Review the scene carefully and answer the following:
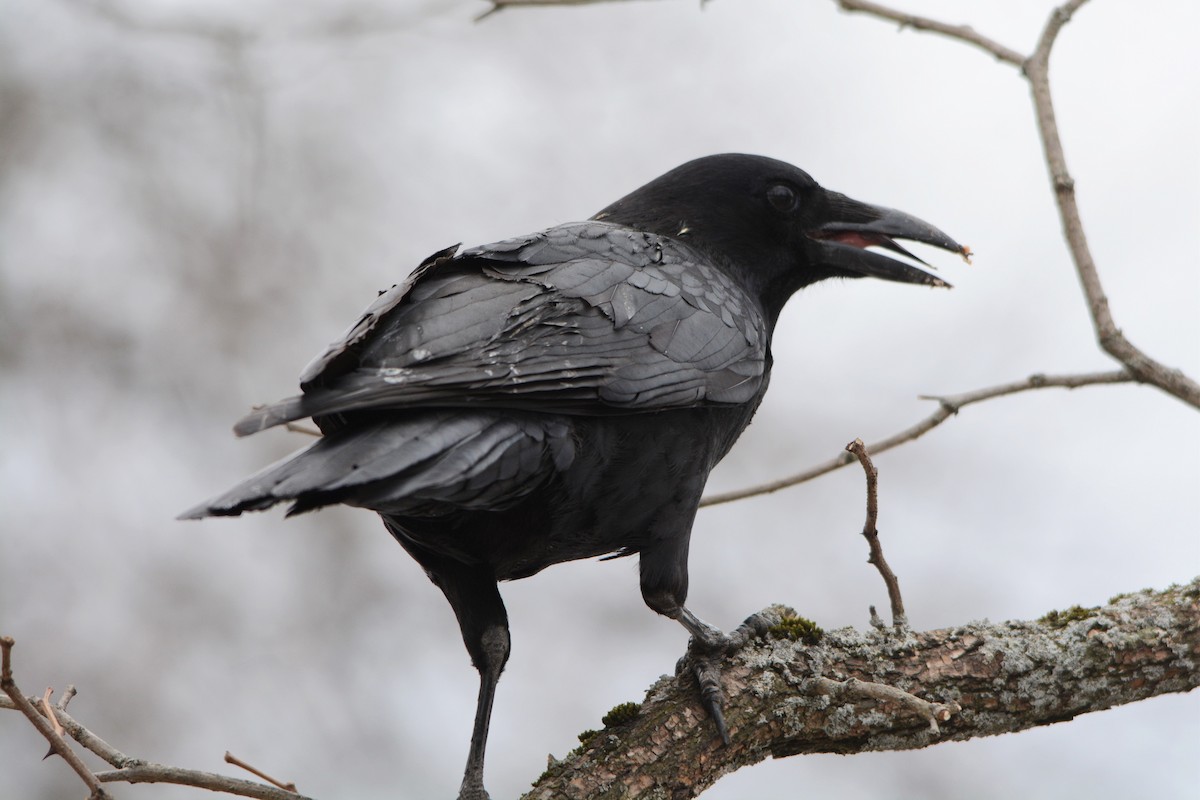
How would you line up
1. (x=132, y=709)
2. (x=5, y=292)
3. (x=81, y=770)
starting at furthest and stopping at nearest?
(x=5, y=292)
(x=132, y=709)
(x=81, y=770)

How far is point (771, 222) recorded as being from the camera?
4.50 metres

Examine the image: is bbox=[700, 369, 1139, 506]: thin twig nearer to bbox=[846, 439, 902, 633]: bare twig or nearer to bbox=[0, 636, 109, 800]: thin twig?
bbox=[846, 439, 902, 633]: bare twig

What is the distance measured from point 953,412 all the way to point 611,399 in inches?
46.3

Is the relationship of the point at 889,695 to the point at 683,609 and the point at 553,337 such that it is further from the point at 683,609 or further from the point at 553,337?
the point at 553,337

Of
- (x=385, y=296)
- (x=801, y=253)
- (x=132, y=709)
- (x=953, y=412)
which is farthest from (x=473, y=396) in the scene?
(x=132, y=709)

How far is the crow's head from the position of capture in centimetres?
444

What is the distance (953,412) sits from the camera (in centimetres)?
375

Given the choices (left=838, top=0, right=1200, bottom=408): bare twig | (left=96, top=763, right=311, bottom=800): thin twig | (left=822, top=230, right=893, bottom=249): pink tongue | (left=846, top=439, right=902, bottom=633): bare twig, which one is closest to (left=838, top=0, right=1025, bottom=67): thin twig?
(left=838, top=0, right=1200, bottom=408): bare twig

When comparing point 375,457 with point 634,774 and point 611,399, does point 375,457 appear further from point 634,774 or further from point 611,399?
point 634,774

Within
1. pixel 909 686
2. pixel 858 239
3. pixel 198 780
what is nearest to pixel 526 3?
pixel 858 239

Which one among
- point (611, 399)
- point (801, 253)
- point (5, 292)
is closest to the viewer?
point (611, 399)

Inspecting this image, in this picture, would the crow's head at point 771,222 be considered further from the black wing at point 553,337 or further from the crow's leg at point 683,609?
the crow's leg at point 683,609

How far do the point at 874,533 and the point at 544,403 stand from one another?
3.35 feet

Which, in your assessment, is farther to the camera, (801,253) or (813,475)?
(801,253)
